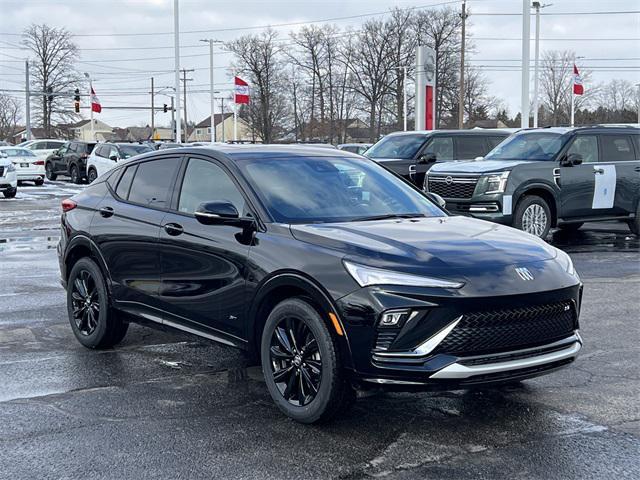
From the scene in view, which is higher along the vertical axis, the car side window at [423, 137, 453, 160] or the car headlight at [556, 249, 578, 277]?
the car side window at [423, 137, 453, 160]

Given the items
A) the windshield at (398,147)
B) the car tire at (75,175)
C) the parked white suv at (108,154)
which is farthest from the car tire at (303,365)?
the car tire at (75,175)

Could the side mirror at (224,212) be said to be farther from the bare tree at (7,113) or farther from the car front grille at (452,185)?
the bare tree at (7,113)

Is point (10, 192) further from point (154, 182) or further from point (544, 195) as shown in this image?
point (154, 182)

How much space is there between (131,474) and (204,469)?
366 millimetres

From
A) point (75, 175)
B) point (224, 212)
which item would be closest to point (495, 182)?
point (224, 212)

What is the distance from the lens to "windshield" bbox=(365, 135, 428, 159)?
16.8m

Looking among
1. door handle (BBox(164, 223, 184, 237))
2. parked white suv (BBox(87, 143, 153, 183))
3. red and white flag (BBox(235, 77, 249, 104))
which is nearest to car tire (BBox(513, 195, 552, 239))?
door handle (BBox(164, 223, 184, 237))

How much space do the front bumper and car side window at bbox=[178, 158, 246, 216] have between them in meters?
1.53

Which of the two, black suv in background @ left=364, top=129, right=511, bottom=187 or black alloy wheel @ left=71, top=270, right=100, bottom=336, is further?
black suv in background @ left=364, top=129, right=511, bottom=187

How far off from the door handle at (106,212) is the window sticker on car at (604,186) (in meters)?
9.54

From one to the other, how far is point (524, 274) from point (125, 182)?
3588 mm

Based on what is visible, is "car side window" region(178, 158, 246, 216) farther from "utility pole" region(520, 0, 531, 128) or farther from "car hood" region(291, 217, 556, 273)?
"utility pole" region(520, 0, 531, 128)

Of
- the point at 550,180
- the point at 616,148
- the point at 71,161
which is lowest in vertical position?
the point at 550,180

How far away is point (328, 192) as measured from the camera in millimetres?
5727
